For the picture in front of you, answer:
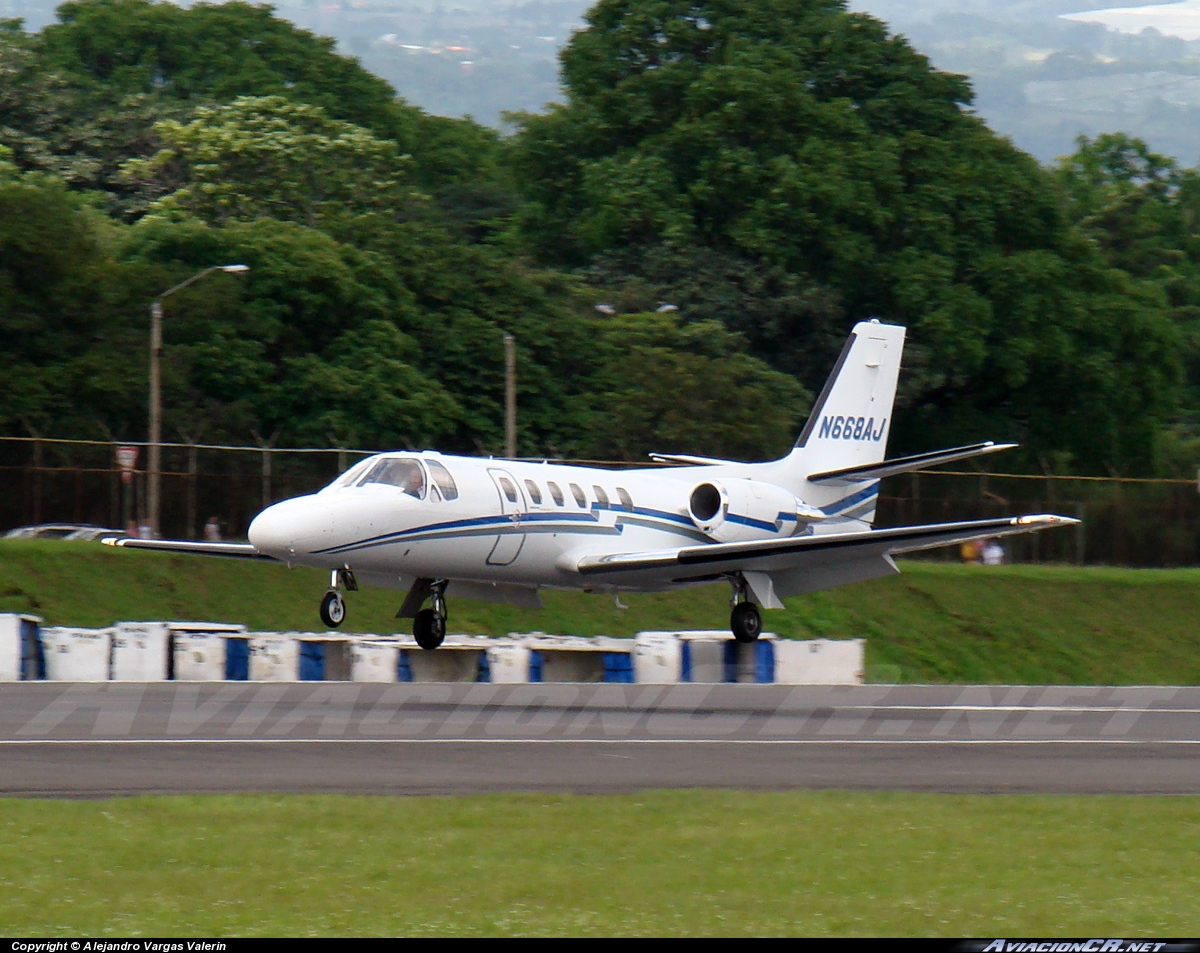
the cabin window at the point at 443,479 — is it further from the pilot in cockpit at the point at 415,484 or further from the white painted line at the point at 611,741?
the white painted line at the point at 611,741

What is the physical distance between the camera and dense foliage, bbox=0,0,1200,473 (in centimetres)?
5050

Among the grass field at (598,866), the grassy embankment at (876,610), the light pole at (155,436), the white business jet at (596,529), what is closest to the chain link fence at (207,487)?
the light pole at (155,436)

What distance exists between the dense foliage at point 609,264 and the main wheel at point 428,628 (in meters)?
21.2

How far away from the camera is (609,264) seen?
208ft

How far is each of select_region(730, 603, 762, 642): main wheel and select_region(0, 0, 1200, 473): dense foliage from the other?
22.2 m

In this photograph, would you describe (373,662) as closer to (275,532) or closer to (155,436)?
(275,532)

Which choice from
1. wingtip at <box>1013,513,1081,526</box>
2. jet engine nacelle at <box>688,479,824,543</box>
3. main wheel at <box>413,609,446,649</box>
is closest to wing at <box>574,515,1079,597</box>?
jet engine nacelle at <box>688,479,824,543</box>

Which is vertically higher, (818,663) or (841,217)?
(841,217)

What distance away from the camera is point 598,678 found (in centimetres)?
3153

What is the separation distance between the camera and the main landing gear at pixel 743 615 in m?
28.8

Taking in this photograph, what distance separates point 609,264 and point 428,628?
128 feet

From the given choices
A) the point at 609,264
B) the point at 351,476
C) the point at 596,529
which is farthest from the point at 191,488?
the point at 609,264

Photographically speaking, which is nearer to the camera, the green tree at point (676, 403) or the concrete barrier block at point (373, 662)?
the concrete barrier block at point (373, 662)

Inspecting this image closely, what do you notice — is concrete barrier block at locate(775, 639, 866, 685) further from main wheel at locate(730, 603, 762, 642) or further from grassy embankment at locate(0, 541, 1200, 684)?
grassy embankment at locate(0, 541, 1200, 684)
